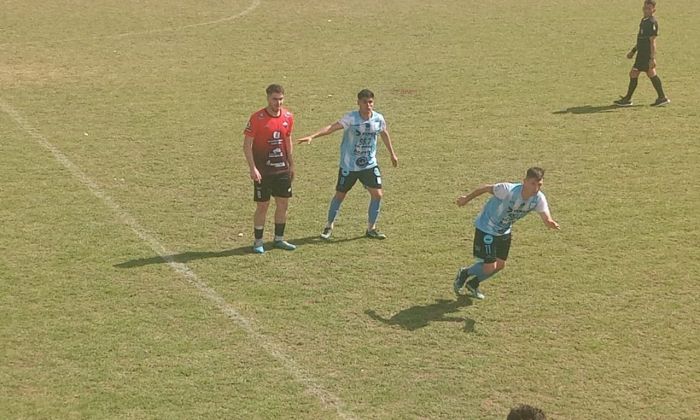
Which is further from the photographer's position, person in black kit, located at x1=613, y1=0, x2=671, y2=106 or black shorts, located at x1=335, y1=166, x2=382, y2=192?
person in black kit, located at x1=613, y1=0, x2=671, y2=106

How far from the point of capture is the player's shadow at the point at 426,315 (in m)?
11.0

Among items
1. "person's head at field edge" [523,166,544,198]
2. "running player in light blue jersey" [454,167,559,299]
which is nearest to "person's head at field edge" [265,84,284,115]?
"running player in light blue jersey" [454,167,559,299]

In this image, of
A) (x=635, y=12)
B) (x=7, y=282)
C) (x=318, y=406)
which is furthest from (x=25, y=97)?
(x=635, y=12)

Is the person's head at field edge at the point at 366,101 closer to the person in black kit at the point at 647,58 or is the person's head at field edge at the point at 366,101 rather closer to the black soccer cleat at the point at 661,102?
the person in black kit at the point at 647,58

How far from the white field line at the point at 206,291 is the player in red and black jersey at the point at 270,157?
119cm

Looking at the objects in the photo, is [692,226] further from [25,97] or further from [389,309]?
[25,97]

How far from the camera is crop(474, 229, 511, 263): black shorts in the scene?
11305mm

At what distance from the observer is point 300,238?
43.9 ft

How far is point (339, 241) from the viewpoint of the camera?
13266 mm

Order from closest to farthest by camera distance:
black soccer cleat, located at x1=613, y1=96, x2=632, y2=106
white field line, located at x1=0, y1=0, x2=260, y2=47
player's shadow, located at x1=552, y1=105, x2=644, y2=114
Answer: player's shadow, located at x1=552, y1=105, x2=644, y2=114, black soccer cleat, located at x1=613, y1=96, x2=632, y2=106, white field line, located at x1=0, y1=0, x2=260, y2=47

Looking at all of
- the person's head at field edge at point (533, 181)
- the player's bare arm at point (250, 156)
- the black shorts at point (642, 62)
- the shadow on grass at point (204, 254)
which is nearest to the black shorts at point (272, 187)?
the player's bare arm at point (250, 156)

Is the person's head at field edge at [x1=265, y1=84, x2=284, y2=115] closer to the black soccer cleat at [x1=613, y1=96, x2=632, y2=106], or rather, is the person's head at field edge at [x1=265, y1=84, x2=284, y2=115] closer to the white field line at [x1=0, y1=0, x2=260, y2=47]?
the black soccer cleat at [x1=613, y1=96, x2=632, y2=106]

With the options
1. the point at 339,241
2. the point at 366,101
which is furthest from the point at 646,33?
the point at 339,241

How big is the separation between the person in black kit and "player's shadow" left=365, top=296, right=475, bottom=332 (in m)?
9.48
